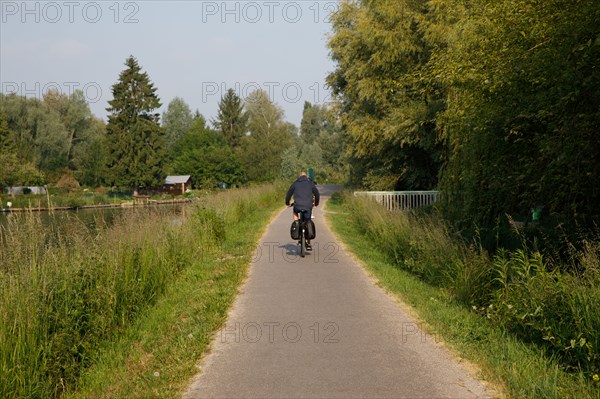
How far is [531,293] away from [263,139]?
7575 centimetres

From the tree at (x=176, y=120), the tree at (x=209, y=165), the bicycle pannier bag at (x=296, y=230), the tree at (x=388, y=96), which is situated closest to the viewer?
the bicycle pannier bag at (x=296, y=230)

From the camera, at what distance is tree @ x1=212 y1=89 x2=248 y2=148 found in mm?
94188

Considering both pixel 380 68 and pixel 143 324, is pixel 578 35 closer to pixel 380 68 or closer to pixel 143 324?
pixel 143 324

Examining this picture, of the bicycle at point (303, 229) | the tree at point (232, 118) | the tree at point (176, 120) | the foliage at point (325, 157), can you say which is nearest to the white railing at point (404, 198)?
the bicycle at point (303, 229)

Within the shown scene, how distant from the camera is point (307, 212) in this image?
11.7 meters

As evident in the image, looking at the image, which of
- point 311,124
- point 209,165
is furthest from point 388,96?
point 311,124

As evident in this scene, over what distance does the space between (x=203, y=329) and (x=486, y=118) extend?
5.98 m

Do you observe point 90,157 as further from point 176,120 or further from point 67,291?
point 67,291

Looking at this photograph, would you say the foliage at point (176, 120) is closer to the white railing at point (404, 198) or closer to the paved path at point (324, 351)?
the white railing at point (404, 198)

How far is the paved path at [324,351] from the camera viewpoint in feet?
14.1

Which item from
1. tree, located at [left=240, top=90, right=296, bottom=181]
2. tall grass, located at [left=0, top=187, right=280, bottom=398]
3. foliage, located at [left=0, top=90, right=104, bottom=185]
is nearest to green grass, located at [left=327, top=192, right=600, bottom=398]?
tall grass, located at [left=0, top=187, right=280, bottom=398]

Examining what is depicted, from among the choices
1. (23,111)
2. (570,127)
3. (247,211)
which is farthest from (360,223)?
(23,111)

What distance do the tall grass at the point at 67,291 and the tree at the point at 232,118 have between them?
8513cm

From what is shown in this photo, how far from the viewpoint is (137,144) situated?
6619 centimetres
